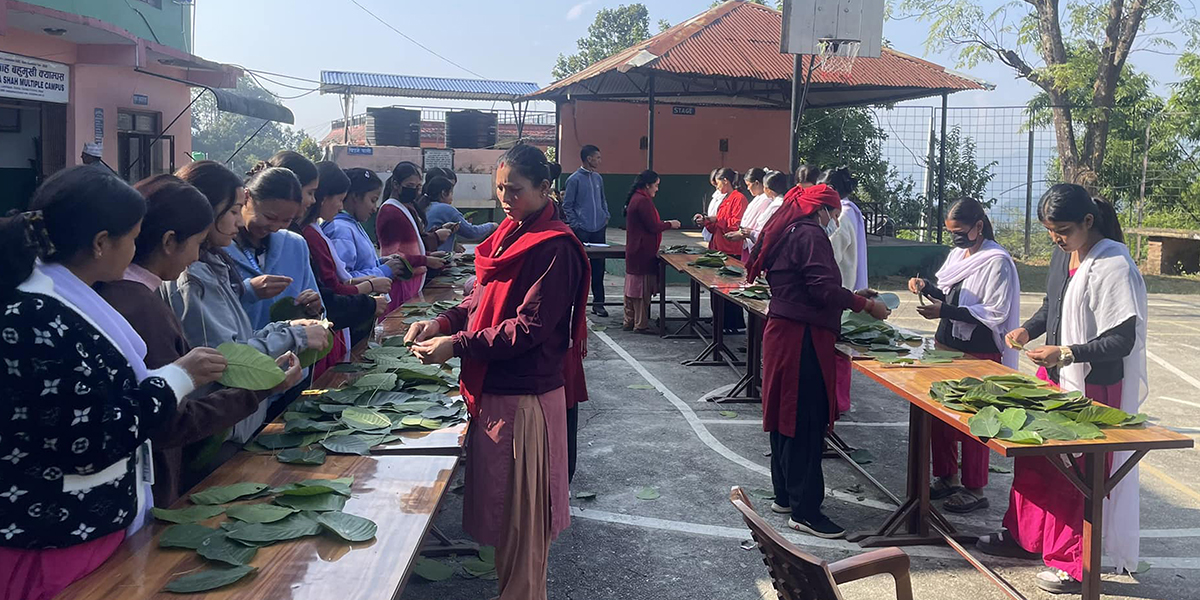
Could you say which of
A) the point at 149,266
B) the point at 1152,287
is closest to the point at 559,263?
the point at 149,266

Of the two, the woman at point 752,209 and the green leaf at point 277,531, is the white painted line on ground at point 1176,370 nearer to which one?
the woman at point 752,209

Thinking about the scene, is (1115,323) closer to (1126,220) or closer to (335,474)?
(335,474)

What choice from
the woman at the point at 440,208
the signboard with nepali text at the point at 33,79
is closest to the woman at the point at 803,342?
the woman at the point at 440,208

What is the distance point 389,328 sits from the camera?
15.5 feet

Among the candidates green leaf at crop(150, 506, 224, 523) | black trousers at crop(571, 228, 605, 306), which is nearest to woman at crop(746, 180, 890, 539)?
green leaf at crop(150, 506, 224, 523)

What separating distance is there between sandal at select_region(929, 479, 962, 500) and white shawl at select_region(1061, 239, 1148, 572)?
1.09 m

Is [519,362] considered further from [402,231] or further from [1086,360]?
[402,231]

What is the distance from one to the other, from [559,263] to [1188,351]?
8.75 m

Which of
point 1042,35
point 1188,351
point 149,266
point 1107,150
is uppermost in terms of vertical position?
point 1042,35

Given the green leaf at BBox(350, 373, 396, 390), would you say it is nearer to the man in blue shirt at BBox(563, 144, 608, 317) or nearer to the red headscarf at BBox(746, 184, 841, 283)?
the red headscarf at BBox(746, 184, 841, 283)

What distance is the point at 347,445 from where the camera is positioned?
283 centimetres

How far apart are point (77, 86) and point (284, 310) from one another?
9935 mm

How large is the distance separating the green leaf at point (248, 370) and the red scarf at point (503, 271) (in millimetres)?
751

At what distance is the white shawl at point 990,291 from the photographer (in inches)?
187
